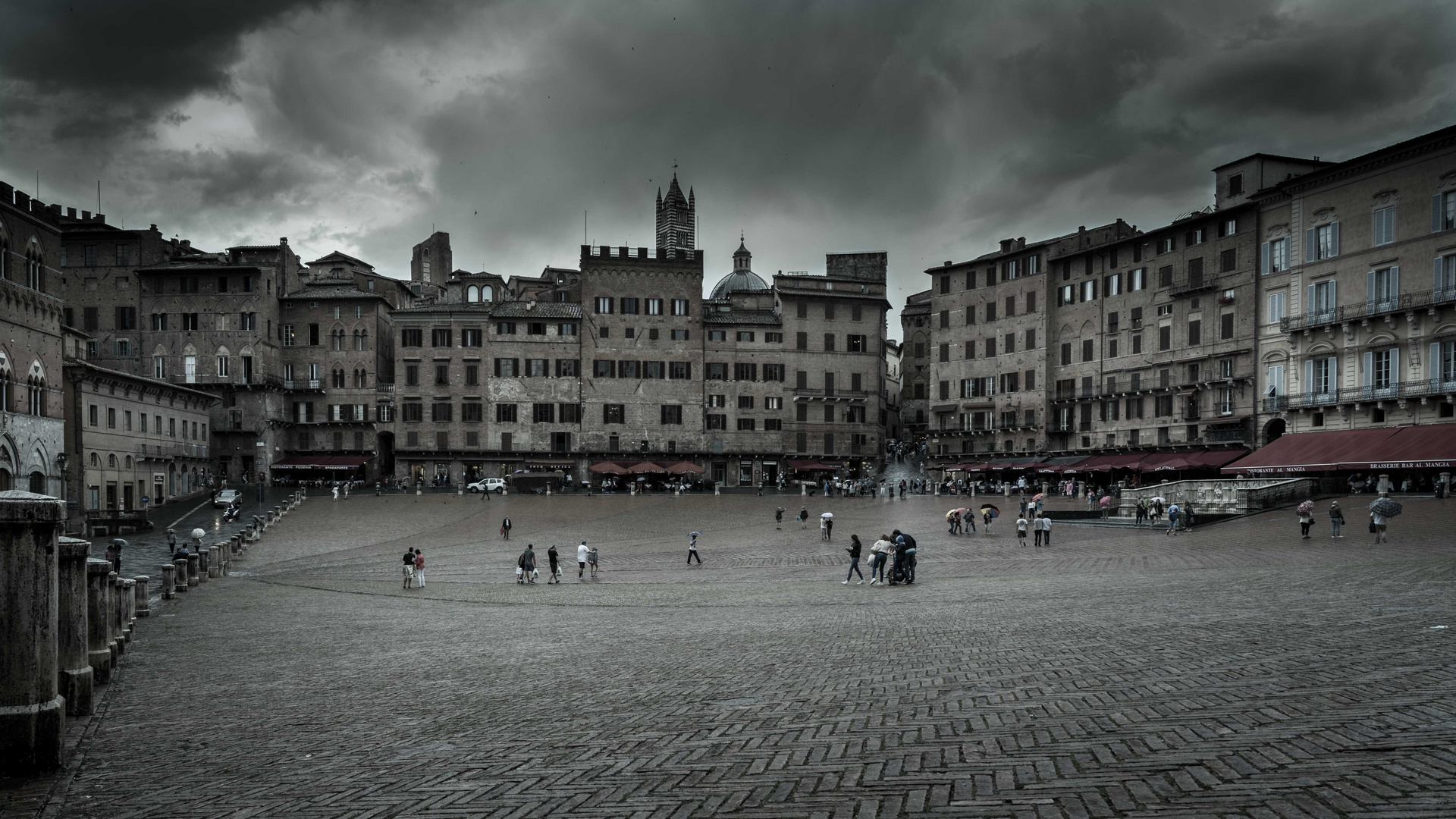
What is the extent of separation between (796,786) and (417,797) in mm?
2632

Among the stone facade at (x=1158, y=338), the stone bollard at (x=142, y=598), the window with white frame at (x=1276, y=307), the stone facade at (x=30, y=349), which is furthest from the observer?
the stone facade at (x=1158, y=338)

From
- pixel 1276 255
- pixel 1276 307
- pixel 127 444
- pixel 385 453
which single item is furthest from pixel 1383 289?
pixel 127 444

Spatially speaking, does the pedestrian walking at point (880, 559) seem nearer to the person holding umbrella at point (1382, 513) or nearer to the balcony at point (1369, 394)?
the person holding umbrella at point (1382, 513)

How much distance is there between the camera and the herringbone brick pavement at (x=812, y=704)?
6.24 meters

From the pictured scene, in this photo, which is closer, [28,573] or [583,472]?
[28,573]

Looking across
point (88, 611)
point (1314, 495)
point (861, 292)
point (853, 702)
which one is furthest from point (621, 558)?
point (861, 292)

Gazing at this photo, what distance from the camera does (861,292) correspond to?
264 feet

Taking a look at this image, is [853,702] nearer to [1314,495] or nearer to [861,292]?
[1314,495]

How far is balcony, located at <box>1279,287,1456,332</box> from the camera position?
144 feet

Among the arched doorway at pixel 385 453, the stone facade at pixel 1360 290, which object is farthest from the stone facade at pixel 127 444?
the stone facade at pixel 1360 290

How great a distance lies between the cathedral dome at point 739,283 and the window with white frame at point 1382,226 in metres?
63.2

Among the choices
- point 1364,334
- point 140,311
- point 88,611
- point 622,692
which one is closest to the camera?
point 622,692

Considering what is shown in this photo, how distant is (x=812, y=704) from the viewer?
29.1ft

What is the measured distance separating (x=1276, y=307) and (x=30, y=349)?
6340cm
